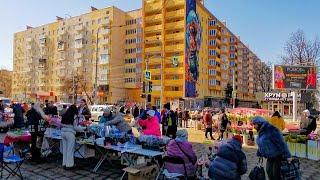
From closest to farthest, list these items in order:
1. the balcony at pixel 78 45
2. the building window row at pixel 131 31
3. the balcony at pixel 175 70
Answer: the balcony at pixel 175 70 → the building window row at pixel 131 31 → the balcony at pixel 78 45

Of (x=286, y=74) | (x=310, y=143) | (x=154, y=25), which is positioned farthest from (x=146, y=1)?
(x=310, y=143)

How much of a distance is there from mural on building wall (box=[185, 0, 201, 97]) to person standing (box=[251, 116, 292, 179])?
59.9 m

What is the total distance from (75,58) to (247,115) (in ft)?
215

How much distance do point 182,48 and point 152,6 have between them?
40.8 ft

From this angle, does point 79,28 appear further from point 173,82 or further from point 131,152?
point 131,152

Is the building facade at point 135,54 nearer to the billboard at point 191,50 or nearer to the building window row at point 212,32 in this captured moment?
the billboard at point 191,50

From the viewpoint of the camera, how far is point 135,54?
74.4m

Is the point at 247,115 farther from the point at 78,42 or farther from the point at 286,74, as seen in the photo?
the point at 78,42

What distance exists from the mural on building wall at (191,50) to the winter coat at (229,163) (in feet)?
200

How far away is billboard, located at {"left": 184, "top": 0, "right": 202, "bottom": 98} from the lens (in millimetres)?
67312

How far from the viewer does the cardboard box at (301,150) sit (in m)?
12.9

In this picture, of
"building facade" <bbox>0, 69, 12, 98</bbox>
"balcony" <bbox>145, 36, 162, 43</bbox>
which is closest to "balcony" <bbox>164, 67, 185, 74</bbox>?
"balcony" <bbox>145, 36, 162, 43</bbox>

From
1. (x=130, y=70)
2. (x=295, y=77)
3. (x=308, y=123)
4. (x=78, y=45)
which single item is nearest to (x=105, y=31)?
(x=78, y=45)

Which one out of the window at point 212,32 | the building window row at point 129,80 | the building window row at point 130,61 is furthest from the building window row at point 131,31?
the window at point 212,32
